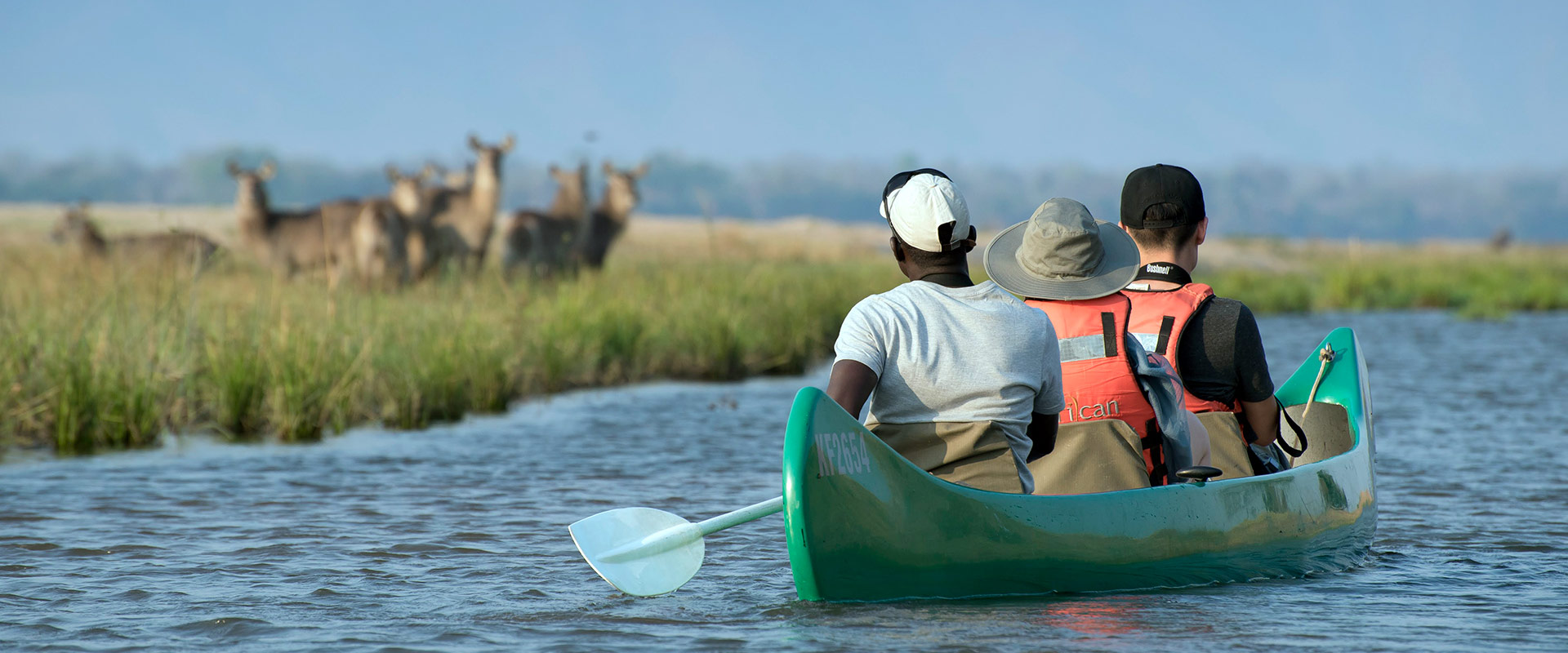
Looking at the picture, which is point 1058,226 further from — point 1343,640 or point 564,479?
point 564,479

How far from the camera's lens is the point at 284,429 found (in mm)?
9477

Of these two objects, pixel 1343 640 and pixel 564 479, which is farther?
pixel 564 479

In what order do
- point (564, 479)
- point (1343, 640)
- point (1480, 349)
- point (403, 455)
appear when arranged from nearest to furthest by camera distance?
1. point (1343, 640)
2. point (564, 479)
3. point (403, 455)
4. point (1480, 349)

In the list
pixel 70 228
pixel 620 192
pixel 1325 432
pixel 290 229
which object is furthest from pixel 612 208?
pixel 1325 432

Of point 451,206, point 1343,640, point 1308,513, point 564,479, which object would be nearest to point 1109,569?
point 1343,640

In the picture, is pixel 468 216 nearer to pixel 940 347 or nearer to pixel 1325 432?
pixel 1325 432

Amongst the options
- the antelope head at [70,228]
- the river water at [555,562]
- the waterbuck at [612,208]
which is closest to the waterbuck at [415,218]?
the waterbuck at [612,208]

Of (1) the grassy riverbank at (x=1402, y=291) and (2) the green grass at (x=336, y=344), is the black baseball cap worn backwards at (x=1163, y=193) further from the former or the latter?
(1) the grassy riverbank at (x=1402, y=291)

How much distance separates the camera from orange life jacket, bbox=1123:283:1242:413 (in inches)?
195

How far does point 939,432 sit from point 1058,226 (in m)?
0.79

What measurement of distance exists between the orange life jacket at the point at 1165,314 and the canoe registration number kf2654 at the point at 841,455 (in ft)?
4.12

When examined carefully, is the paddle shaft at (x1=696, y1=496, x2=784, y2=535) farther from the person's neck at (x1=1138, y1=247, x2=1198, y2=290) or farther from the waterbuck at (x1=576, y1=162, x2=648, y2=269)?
the waterbuck at (x1=576, y1=162, x2=648, y2=269)

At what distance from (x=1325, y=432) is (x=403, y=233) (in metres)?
13.7

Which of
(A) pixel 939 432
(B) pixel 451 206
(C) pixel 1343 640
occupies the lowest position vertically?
(C) pixel 1343 640
